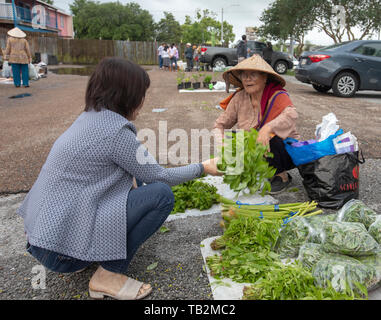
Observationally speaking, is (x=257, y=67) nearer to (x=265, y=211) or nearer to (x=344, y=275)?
(x=265, y=211)

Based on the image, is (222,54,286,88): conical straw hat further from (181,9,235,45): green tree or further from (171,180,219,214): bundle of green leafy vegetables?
(181,9,235,45): green tree

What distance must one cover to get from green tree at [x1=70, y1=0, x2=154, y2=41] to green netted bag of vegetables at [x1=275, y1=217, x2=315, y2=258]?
57656 mm

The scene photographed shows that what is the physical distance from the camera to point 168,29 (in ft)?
234

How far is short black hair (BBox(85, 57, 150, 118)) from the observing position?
1.89 m

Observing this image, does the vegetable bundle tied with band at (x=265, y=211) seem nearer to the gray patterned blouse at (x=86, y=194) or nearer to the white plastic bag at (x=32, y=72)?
the gray patterned blouse at (x=86, y=194)

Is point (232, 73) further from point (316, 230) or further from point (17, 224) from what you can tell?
point (17, 224)

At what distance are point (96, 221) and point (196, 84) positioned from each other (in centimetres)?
1092

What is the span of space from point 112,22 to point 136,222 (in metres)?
61.7

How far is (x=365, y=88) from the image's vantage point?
10.1m

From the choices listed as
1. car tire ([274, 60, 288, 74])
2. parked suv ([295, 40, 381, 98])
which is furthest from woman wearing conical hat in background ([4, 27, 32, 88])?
car tire ([274, 60, 288, 74])

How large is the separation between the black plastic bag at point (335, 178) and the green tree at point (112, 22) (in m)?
57.0

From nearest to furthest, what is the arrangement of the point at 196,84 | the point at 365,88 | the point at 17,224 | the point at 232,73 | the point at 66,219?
the point at 66,219 < the point at 17,224 < the point at 232,73 < the point at 365,88 < the point at 196,84

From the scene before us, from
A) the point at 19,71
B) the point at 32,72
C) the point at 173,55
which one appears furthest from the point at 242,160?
the point at 173,55
